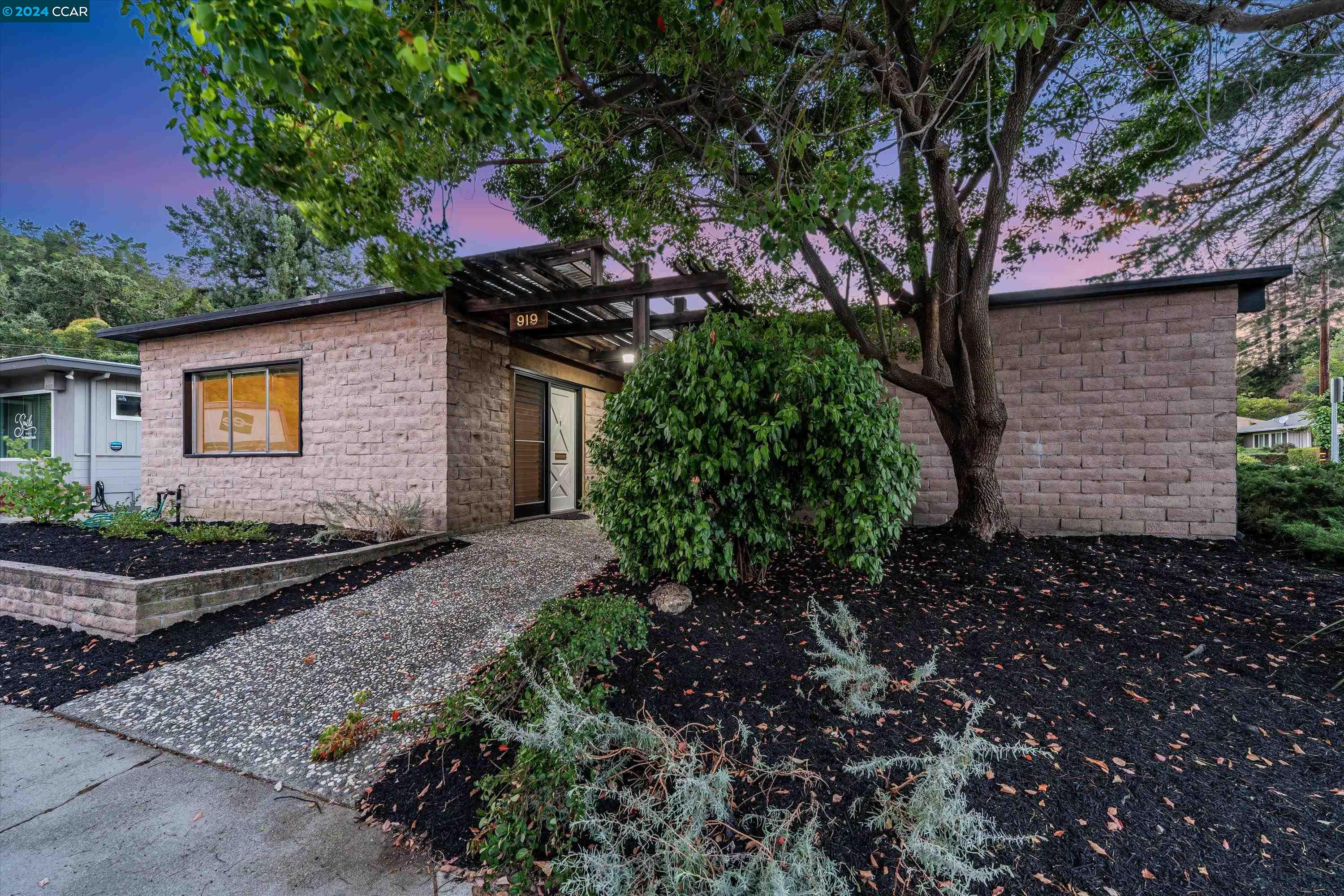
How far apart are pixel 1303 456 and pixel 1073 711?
41.5 feet

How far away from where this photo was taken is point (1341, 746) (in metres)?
1.77

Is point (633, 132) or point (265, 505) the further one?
point (265, 505)

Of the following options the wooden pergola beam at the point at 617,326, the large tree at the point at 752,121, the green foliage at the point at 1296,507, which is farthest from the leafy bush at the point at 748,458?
the green foliage at the point at 1296,507

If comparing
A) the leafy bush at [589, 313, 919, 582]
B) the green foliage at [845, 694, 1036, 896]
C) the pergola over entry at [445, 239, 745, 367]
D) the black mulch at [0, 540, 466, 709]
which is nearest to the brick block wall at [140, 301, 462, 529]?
the pergola over entry at [445, 239, 745, 367]

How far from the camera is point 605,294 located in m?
5.04

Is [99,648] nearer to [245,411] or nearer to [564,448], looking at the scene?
[245,411]

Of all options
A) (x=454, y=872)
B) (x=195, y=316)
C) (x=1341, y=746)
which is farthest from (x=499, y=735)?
Result: (x=195, y=316)

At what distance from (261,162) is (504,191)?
3460 millimetres

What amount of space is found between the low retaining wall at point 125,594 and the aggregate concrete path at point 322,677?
0.61 m

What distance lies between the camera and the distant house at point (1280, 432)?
486 inches

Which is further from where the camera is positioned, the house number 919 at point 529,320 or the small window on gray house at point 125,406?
the small window on gray house at point 125,406

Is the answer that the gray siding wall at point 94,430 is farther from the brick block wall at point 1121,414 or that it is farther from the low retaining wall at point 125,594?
the brick block wall at point 1121,414

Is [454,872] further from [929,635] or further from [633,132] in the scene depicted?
[633,132]

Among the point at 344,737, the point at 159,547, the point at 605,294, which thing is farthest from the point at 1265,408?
the point at 159,547
